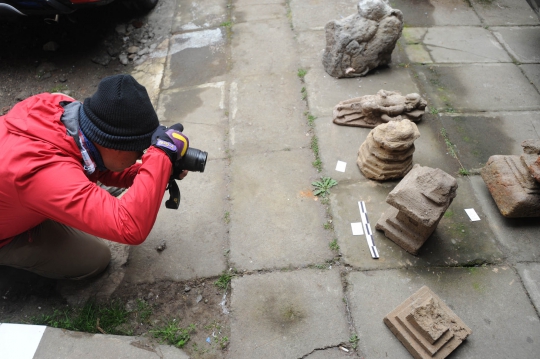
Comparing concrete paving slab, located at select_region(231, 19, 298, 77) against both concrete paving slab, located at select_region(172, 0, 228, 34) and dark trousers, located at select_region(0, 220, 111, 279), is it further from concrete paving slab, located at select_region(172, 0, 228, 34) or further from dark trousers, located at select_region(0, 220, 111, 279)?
dark trousers, located at select_region(0, 220, 111, 279)

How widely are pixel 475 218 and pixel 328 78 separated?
204 cm

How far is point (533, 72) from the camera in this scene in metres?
4.25

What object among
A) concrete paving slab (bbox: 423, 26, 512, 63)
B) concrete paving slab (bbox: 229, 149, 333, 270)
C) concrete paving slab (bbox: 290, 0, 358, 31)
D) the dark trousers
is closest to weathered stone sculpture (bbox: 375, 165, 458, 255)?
concrete paving slab (bbox: 229, 149, 333, 270)

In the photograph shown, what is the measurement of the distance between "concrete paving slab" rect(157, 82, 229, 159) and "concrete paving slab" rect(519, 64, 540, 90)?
3.15 m

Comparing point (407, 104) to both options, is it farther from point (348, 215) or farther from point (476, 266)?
point (476, 266)

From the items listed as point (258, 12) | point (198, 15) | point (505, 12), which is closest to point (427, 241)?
point (258, 12)

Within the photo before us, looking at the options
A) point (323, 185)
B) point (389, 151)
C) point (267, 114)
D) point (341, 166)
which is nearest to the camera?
point (389, 151)

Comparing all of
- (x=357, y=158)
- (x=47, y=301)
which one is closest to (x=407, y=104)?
(x=357, y=158)

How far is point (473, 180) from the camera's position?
3264 millimetres

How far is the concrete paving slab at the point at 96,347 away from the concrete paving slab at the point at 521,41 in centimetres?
455

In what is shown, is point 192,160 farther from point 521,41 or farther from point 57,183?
point 521,41

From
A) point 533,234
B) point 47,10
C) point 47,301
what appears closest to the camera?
point 47,301

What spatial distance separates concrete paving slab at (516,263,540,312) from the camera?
2.58 metres

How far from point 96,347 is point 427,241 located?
2.22 m
